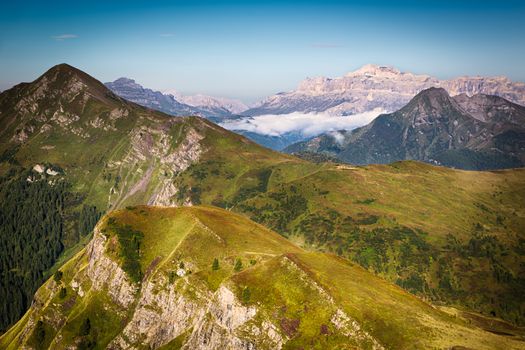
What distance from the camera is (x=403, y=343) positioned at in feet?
400

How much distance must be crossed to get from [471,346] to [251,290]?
238 feet

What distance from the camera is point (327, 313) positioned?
13925 centimetres

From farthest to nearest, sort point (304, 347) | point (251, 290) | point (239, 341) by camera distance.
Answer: point (251, 290)
point (239, 341)
point (304, 347)

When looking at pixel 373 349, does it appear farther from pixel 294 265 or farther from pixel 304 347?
pixel 294 265

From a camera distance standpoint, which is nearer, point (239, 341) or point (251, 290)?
point (239, 341)

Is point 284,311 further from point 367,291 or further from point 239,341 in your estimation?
point 367,291

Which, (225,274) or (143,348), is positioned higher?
(225,274)

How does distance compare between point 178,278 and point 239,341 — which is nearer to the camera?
point 239,341

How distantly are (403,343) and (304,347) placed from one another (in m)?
31.0

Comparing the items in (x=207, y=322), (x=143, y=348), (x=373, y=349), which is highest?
(x=373, y=349)

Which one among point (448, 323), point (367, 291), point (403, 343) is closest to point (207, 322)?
point (367, 291)

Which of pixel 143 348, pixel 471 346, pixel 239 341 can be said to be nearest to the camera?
pixel 471 346

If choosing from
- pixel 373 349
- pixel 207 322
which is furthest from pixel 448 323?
pixel 207 322

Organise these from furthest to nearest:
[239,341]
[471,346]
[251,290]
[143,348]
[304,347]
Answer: [143,348]
[251,290]
[239,341]
[304,347]
[471,346]
